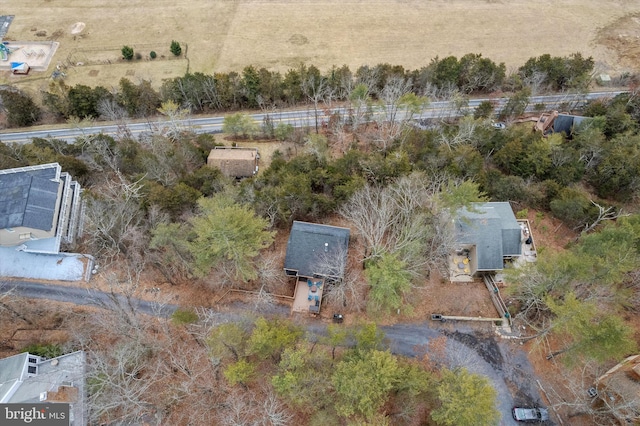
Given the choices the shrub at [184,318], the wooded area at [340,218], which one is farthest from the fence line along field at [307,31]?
the shrub at [184,318]

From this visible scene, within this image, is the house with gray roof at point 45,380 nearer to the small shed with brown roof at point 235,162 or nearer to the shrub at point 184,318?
the shrub at point 184,318

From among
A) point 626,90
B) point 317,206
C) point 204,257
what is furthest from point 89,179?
point 626,90

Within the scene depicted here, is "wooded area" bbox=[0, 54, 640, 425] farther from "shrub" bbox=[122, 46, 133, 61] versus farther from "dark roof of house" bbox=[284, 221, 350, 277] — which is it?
"shrub" bbox=[122, 46, 133, 61]

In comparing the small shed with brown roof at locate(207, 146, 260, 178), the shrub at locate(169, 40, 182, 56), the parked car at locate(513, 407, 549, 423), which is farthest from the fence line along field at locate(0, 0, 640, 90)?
the parked car at locate(513, 407, 549, 423)

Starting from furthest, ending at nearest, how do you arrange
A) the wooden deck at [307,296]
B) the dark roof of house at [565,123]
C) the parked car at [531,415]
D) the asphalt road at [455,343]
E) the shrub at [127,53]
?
the shrub at [127,53] < the dark roof of house at [565,123] < the wooden deck at [307,296] < the asphalt road at [455,343] < the parked car at [531,415]

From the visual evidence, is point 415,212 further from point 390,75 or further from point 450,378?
point 390,75

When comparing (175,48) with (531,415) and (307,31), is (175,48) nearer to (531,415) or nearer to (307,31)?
(307,31)

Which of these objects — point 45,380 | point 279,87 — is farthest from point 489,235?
point 279,87
